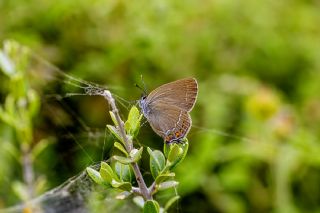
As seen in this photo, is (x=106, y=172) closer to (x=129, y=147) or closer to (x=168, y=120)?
(x=129, y=147)

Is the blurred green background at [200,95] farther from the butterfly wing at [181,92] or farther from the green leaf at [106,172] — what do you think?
the green leaf at [106,172]

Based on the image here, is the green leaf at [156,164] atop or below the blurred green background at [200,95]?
atop

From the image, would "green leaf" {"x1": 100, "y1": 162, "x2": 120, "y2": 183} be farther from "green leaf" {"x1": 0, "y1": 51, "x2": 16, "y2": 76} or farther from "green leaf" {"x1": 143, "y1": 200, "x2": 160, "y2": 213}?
"green leaf" {"x1": 0, "y1": 51, "x2": 16, "y2": 76}

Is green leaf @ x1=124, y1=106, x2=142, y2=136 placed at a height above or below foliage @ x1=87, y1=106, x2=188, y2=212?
above

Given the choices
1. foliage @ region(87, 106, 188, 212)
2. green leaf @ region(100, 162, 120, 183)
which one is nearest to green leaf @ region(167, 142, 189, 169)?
foliage @ region(87, 106, 188, 212)

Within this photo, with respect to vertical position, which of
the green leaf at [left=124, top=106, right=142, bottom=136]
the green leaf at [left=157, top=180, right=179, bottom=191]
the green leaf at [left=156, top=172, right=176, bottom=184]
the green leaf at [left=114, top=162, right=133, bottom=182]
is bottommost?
the green leaf at [left=157, top=180, right=179, bottom=191]

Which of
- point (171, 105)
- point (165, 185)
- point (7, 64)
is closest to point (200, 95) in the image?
point (7, 64)

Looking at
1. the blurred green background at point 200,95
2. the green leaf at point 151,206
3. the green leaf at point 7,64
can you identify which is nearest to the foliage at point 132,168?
the green leaf at point 151,206

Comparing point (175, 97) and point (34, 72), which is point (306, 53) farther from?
point (175, 97)
